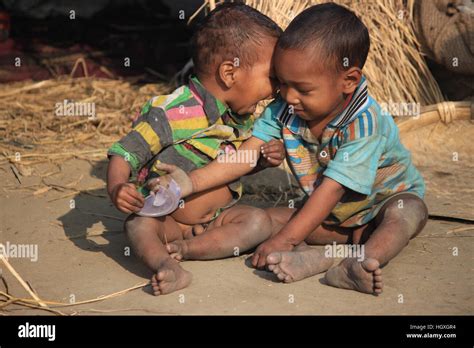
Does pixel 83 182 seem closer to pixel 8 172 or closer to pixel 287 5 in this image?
pixel 8 172

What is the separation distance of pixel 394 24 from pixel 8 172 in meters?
2.52

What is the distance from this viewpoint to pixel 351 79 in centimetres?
307

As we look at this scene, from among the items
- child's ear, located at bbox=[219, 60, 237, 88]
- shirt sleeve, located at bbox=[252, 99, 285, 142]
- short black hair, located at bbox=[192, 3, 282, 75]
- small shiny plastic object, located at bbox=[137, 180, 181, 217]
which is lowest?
small shiny plastic object, located at bbox=[137, 180, 181, 217]

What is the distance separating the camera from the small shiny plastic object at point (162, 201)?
9.91 feet

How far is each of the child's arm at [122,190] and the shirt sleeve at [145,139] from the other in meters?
0.05

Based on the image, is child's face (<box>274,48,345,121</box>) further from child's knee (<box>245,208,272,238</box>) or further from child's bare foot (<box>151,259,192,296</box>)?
child's bare foot (<box>151,259,192,296</box>)

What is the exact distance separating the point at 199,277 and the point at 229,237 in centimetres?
26

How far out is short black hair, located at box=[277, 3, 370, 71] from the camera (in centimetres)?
296

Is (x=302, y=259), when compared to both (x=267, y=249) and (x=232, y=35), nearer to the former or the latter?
(x=267, y=249)

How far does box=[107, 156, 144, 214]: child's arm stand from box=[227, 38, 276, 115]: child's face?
56cm

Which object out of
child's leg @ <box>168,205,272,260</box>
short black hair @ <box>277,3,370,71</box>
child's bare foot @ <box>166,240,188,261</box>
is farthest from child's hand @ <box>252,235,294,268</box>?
short black hair @ <box>277,3,370,71</box>

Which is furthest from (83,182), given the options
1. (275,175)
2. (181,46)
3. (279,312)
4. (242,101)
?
(181,46)

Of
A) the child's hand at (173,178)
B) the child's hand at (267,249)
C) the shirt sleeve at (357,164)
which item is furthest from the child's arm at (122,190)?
the shirt sleeve at (357,164)

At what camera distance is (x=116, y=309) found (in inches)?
106
